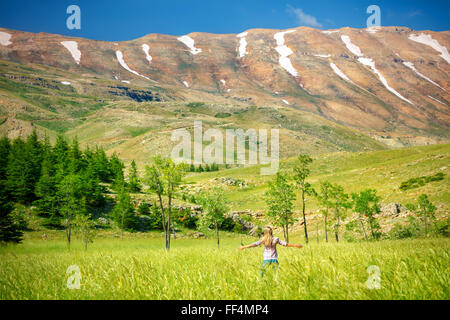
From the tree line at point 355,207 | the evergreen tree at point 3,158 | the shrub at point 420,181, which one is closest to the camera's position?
the tree line at point 355,207

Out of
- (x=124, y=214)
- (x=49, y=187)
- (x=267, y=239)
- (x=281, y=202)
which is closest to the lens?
(x=267, y=239)

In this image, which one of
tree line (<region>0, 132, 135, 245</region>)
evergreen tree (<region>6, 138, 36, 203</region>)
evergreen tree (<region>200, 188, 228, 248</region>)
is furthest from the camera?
evergreen tree (<region>6, 138, 36, 203</region>)

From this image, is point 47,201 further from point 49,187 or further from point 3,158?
point 3,158

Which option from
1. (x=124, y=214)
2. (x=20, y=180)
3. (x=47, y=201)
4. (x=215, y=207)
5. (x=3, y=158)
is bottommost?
(x=124, y=214)

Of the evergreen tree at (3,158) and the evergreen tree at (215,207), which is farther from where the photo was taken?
the evergreen tree at (3,158)

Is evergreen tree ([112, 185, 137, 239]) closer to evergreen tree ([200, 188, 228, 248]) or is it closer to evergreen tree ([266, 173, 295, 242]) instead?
evergreen tree ([200, 188, 228, 248])

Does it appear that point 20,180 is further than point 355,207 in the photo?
Yes

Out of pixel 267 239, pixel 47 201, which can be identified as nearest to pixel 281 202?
pixel 267 239

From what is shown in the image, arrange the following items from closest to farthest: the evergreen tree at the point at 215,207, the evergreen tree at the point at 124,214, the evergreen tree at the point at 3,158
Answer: the evergreen tree at the point at 215,207 < the evergreen tree at the point at 124,214 < the evergreen tree at the point at 3,158

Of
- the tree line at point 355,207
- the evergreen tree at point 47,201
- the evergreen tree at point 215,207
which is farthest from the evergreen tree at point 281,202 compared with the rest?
the evergreen tree at point 47,201

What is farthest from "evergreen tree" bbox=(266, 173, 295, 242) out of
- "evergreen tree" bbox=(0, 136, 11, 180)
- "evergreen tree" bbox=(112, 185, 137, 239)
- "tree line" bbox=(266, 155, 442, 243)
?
"evergreen tree" bbox=(0, 136, 11, 180)

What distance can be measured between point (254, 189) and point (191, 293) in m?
74.9

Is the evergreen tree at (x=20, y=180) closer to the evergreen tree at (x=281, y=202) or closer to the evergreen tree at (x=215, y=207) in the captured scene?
the evergreen tree at (x=215, y=207)
